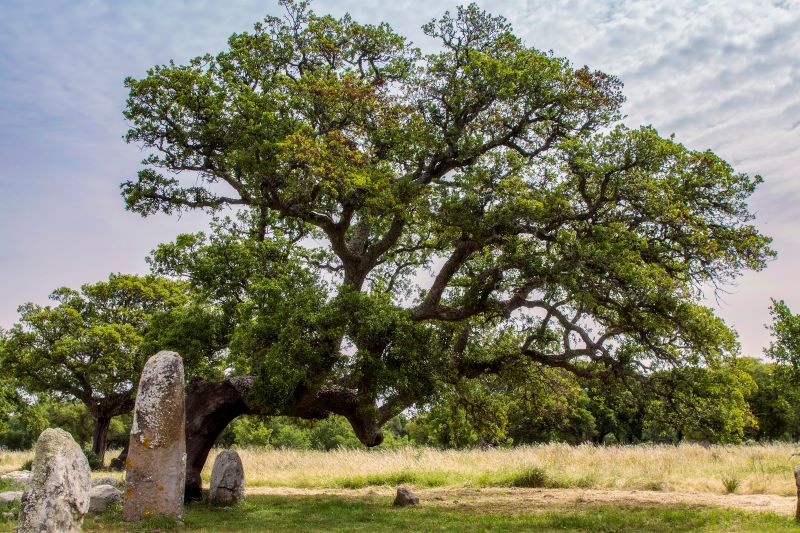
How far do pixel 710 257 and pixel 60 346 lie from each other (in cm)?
2957

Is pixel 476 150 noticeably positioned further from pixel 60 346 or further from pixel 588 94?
pixel 60 346

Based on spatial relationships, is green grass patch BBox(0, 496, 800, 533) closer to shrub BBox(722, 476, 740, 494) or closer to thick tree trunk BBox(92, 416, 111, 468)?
shrub BBox(722, 476, 740, 494)

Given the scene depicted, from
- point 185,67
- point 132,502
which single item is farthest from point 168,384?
point 185,67

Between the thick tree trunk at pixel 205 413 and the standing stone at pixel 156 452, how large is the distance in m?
4.13

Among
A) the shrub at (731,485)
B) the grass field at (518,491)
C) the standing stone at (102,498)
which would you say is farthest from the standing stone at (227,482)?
the shrub at (731,485)

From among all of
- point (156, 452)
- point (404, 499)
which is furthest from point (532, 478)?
point (156, 452)

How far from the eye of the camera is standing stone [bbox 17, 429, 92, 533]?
927 cm

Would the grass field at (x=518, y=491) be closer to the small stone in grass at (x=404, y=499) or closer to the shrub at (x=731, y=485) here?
the shrub at (x=731, y=485)

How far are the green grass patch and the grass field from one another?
2cm

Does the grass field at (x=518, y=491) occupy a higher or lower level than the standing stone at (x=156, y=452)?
lower

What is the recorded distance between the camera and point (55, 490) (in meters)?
9.48

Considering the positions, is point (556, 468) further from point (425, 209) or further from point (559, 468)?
point (425, 209)

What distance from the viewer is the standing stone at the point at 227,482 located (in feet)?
52.9

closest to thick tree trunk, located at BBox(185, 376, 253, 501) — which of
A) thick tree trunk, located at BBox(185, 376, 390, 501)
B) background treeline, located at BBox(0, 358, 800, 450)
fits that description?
thick tree trunk, located at BBox(185, 376, 390, 501)
